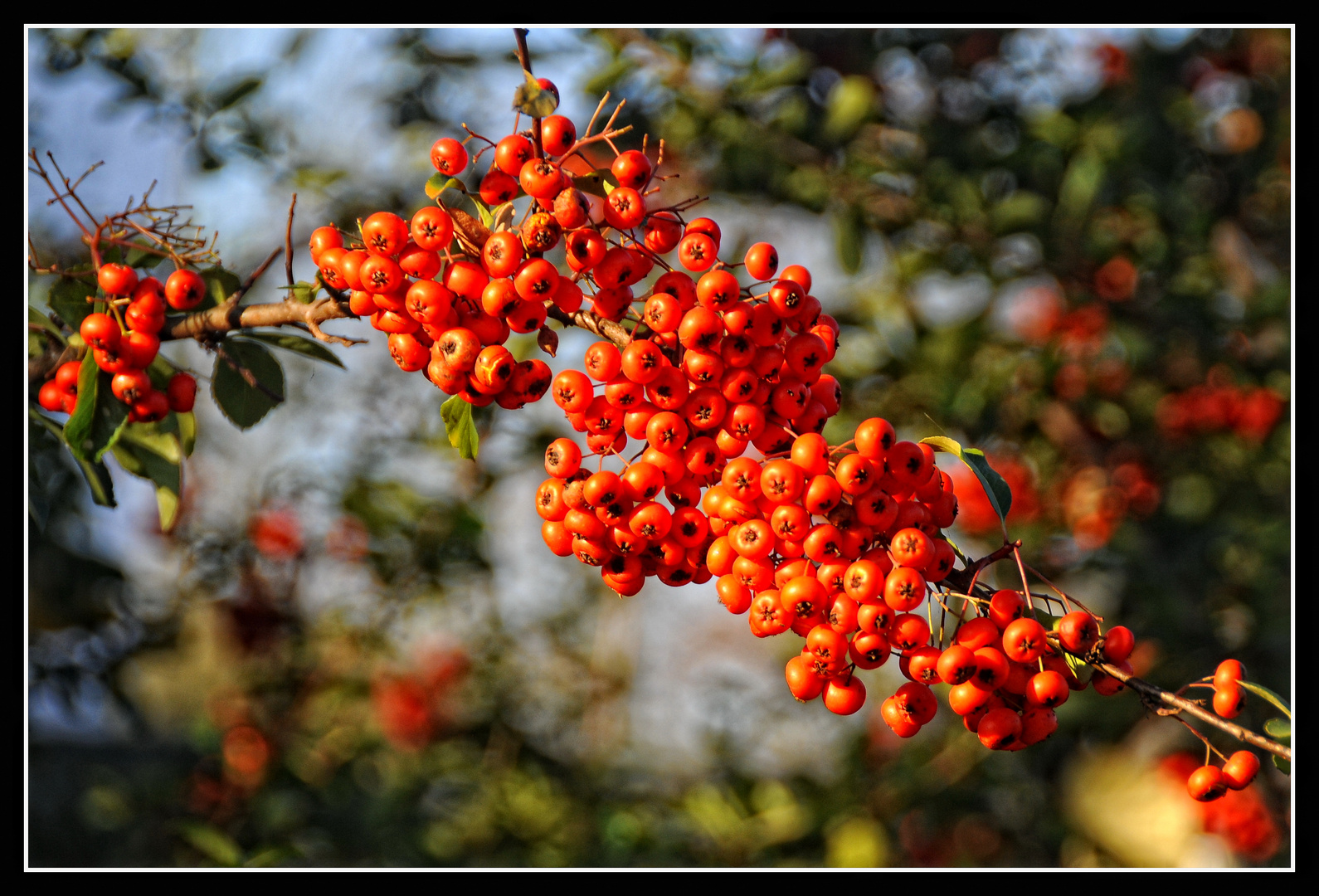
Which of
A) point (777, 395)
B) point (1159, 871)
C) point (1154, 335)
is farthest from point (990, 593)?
point (1154, 335)

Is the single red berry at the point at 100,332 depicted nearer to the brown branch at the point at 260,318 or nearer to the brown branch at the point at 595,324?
the brown branch at the point at 260,318

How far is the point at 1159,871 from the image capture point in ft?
12.5

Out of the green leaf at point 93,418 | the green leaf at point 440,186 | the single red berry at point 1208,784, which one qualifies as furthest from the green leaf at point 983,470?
the green leaf at point 93,418

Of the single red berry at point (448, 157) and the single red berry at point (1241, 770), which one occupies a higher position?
the single red berry at point (448, 157)

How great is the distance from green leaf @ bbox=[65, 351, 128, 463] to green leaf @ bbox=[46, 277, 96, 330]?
19 cm

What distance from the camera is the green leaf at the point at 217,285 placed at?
2.16 metres

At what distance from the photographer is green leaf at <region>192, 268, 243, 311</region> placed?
2.16 meters

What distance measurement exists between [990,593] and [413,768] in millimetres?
4685

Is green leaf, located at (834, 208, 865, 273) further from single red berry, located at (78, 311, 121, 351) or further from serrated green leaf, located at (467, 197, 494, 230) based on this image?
single red berry, located at (78, 311, 121, 351)

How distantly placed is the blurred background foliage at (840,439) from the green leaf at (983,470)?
2517 mm

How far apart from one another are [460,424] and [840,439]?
8.40 ft

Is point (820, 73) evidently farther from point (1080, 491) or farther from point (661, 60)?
point (1080, 491)

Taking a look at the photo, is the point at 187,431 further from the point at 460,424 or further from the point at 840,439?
the point at 840,439

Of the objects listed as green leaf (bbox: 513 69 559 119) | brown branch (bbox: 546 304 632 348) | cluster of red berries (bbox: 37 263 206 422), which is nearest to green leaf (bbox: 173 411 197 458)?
cluster of red berries (bbox: 37 263 206 422)
